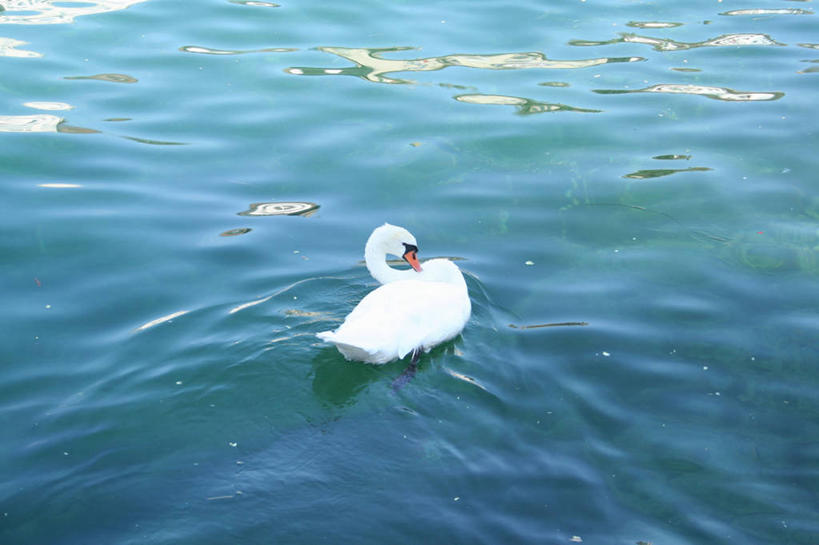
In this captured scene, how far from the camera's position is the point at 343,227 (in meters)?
9.18

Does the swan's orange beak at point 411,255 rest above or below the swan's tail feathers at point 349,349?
above

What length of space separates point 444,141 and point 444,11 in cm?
494

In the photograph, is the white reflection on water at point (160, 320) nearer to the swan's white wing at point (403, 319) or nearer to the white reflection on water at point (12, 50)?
the swan's white wing at point (403, 319)

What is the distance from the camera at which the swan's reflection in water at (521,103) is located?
11.8 metres

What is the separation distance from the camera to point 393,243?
818 cm

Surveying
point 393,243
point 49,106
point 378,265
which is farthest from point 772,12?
point 49,106

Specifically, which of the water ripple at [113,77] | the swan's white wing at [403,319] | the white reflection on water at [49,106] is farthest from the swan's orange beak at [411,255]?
the water ripple at [113,77]

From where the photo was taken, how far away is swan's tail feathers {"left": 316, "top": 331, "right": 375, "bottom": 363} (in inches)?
260

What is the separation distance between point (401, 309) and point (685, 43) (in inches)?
338

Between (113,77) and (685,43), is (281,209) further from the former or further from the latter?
(685,43)

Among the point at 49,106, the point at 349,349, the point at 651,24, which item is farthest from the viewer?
the point at 651,24

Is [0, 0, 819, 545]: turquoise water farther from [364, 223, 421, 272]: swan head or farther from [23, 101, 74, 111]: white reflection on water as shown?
[364, 223, 421, 272]: swan head

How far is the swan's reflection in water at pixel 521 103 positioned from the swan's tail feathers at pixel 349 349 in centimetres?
573

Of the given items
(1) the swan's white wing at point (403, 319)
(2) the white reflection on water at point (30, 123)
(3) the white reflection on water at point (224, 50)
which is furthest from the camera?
(3) the white reflection on water at point (224, 50)
